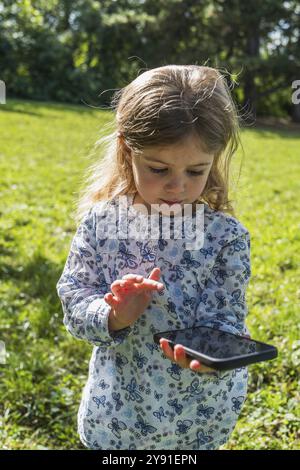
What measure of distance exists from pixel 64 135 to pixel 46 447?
10.6 metres

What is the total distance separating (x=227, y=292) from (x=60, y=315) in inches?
74.8

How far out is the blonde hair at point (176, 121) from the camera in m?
1.76

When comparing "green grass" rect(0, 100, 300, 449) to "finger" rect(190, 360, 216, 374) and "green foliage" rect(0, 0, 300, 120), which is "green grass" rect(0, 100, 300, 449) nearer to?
"finger" rect(190, 360, 216, 374)

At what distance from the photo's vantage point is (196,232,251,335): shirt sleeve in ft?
5.96

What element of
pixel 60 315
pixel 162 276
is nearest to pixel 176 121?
pixel 162 276

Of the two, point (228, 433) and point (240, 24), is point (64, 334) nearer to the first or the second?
point (228, 433)

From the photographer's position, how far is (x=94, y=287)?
188 centimetres

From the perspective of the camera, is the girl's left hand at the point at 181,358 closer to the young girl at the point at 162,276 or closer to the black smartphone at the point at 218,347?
the black smartphone at the point at 218,347

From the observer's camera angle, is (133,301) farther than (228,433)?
No

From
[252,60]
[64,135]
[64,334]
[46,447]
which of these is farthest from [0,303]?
[252,60]

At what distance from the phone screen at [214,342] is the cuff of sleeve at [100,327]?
5.0 inches

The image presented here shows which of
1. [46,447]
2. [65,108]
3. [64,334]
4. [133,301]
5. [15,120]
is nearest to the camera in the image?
[133,301]

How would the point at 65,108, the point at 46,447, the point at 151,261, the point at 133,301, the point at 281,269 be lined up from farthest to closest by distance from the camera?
1. the point at 65,108
2. the point at 281,269
3. the point at 46,447
4. the point at 151,261
5. the point at 133,301
